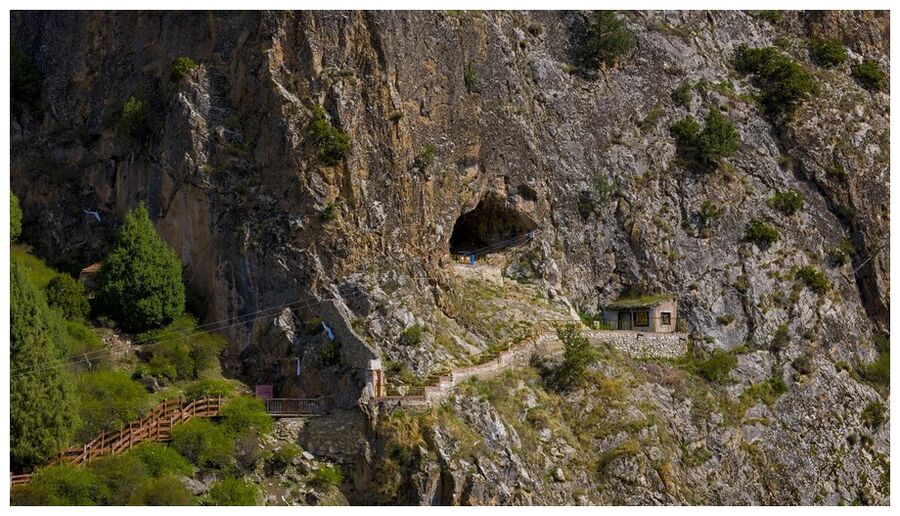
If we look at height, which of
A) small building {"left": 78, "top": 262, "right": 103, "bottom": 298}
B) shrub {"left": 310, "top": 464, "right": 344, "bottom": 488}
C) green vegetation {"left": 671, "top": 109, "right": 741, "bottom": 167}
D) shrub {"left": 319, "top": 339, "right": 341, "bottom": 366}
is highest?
green vegetation {"left": 671, "top": 109, "right": 741, "bottom": 167}

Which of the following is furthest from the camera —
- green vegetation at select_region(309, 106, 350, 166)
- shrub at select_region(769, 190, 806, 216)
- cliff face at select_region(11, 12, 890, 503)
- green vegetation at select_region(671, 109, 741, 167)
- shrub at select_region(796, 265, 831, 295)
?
green vegetation at select_region(671, 109, 741, 167)

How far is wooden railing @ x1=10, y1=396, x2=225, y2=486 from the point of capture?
179ft

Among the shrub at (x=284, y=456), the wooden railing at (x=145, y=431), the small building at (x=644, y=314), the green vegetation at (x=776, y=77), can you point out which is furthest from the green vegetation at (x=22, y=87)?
the green vegetation at (x=776, y=77)

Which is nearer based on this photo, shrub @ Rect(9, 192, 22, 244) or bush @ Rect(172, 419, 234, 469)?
bush @ Rect(172, 419, 234, 469)

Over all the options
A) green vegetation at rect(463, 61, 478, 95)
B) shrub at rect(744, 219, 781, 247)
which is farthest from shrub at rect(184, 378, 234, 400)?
shrub at rect(744, 219, 781, 247)

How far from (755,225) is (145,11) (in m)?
30.8

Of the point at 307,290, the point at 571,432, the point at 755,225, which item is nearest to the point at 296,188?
the point at 307,290

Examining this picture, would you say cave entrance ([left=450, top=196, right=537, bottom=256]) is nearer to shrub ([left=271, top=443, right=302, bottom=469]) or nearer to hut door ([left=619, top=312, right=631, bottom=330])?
hut door ([left=619, top=312, right=631, bottom=330])

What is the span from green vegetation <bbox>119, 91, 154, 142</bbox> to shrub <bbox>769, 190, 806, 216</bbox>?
30160 mm

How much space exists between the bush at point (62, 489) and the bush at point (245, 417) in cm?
600

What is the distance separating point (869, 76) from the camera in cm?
8256

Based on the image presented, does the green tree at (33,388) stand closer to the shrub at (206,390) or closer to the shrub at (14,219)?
the shrub at (206,390)

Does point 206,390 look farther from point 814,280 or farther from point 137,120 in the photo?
point 814,280

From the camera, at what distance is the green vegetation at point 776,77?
7919 centimetres
